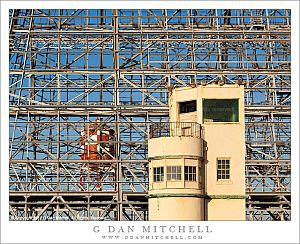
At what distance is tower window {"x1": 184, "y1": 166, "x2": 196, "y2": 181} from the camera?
28203 mm

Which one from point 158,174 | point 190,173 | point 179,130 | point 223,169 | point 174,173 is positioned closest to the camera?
point 190,173

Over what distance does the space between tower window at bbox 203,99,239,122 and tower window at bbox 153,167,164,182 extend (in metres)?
2.53

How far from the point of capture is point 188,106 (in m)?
30.2

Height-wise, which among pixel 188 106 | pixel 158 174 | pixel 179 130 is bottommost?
pixel 158 174

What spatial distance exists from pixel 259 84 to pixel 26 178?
13125mm

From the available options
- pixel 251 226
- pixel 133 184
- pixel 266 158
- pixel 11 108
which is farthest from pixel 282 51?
pixel 251 226

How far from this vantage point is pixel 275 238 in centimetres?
2547

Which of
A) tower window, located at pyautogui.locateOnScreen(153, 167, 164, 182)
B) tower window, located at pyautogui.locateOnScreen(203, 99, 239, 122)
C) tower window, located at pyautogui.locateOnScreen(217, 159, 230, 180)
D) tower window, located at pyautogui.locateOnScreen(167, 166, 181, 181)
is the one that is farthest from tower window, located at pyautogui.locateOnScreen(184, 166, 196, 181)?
tower window, located at pyautogui.locateOnScreen(203, 99, 239, 122)

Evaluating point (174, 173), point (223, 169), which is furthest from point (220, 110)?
point (174, 173)

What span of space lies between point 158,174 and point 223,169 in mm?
2349

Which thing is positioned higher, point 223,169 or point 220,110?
point 220,110

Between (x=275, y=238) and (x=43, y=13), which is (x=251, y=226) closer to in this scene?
(x=275, y=238)

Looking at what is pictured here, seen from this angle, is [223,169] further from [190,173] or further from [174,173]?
[174,173]

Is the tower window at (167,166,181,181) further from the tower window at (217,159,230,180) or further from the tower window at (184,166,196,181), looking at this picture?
the tower window at (217,159,230,180)
